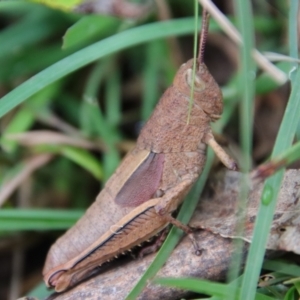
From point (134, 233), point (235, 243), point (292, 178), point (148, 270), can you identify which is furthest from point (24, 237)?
point (292, 178)

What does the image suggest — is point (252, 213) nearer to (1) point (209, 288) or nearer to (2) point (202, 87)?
(1) point (209, 288)

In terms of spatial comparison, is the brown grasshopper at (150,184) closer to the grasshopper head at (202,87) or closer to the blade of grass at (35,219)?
the grasshopper head at (202,87)

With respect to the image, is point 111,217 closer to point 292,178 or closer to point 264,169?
point 292,178

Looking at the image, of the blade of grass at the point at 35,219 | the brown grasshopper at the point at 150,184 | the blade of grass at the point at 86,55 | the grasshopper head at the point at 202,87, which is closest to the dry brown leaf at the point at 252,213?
the brown grasshopper at the point at 150,184

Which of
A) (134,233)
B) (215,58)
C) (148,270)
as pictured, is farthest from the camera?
(215,58)

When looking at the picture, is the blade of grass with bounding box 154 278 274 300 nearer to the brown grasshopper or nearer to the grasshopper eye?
the brown grasshopper

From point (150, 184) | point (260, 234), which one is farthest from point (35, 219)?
point (260, 234)
